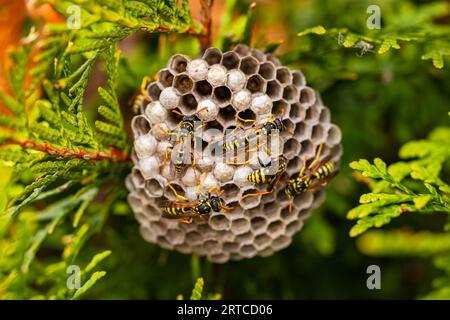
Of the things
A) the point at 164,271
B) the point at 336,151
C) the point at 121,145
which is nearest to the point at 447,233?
the point at 336,151

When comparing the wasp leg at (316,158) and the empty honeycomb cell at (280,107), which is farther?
the wasp leg at (316,158)

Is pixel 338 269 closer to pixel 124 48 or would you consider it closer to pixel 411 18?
pixel 411 18

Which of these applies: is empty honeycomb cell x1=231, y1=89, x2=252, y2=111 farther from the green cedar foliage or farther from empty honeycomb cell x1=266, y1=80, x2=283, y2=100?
the green cedar foliage

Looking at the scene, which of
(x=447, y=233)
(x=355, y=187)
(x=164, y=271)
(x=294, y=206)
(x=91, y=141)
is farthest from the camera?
(x=355, y=187)

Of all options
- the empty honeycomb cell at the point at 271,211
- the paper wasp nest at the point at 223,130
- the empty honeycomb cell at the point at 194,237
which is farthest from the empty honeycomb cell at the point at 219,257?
the empty honeycomb cell at the point at 271,211

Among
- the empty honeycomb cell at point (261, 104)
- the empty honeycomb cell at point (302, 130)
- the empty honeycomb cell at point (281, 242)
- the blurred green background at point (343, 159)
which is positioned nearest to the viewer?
the empty honeycomb cell at point (261, 104)

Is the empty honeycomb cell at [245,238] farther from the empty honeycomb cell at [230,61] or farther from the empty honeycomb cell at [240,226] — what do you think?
the empty honeycomb cell at [230,61]
